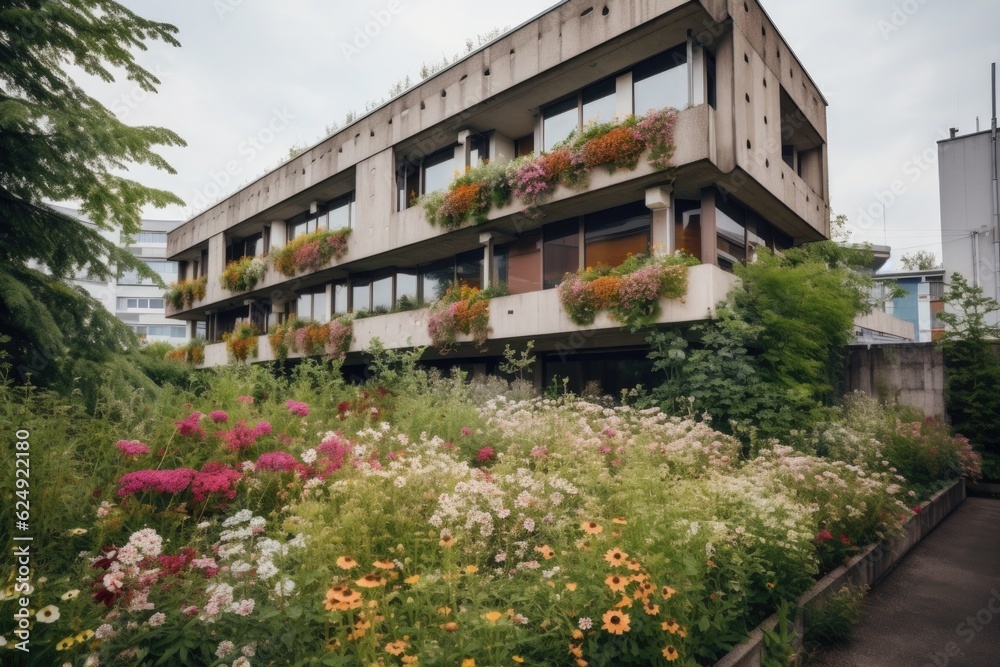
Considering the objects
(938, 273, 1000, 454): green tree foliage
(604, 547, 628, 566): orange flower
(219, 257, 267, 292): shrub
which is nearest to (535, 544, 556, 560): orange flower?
(604, 547, 628, 566): orange flower

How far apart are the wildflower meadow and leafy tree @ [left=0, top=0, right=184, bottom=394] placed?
1.97 m

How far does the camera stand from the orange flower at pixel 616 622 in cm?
275

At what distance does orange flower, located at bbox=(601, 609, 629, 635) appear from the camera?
2751 mm

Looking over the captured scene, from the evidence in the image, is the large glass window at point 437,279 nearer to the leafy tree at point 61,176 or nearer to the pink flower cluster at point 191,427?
the leafy tree at point 61,176

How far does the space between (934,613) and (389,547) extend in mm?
5031

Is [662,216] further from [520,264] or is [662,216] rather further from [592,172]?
[520,264]

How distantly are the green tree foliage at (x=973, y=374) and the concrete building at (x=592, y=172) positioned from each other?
404cm

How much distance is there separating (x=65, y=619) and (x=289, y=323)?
700 inches

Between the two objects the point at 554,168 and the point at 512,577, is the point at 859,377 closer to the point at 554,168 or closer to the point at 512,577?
the point at 554,168

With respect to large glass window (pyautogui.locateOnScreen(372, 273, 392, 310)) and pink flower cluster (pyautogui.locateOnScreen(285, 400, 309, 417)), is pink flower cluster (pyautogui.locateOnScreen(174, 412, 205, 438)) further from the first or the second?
large glass window (pyautogui.locateOnScreen(372, 273, 392, 310))

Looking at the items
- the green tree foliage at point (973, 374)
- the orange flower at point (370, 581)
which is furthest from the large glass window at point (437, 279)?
the orange flower at point (370, 581)

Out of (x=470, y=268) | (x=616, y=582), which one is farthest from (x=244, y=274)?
(x=616, y=582)
